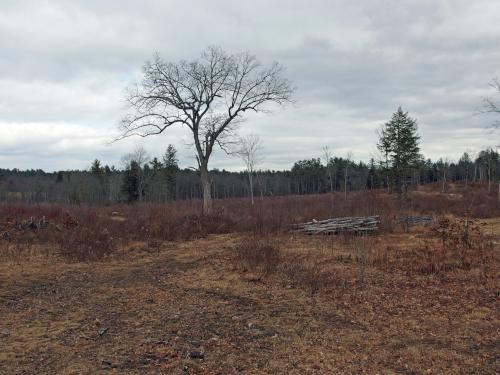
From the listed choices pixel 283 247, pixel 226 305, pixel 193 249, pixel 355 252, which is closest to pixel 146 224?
pixel 193 249

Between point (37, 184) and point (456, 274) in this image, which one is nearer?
point (456, 274)

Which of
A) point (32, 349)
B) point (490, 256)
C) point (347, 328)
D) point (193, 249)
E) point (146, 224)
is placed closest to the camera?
point (32, 349)

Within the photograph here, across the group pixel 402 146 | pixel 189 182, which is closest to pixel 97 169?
pixel 189 182

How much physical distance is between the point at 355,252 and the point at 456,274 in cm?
292

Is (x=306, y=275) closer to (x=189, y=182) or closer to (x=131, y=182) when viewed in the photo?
(x=131, y=182)

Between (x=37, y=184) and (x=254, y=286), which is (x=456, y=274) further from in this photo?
(x=37, y=184)

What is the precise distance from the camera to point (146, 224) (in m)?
17.3

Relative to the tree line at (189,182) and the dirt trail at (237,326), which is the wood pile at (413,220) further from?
the tree line at (189,182)

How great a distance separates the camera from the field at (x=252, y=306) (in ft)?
15.4

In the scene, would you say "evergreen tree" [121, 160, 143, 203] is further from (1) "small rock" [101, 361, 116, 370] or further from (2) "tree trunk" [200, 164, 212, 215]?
(1) "small rock" [101, 361, 116, 370]

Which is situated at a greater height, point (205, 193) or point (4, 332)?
point (205, 193)

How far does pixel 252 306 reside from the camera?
22.4 feet

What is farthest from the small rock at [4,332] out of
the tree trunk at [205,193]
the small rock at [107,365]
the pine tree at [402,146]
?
the pine tree at [402,146]

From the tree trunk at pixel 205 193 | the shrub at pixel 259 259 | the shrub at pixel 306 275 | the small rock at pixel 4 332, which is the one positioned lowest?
the small rock at pixel 4 332
